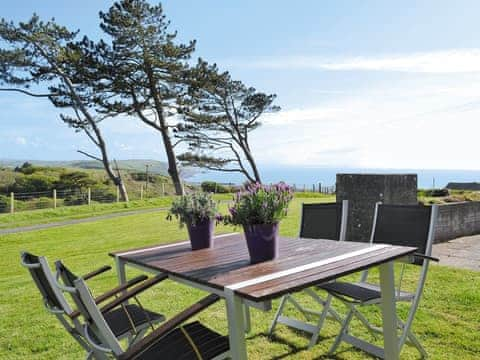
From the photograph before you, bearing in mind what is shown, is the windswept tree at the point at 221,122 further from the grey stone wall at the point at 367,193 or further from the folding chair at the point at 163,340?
the folding chair at the point at 163,340

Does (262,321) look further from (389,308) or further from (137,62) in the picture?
(137,62)

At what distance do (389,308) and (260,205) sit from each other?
850 mm

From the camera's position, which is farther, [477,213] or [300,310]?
[477,213]

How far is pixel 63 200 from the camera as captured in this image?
1755 centimetres

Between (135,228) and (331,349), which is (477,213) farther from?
(135,228)

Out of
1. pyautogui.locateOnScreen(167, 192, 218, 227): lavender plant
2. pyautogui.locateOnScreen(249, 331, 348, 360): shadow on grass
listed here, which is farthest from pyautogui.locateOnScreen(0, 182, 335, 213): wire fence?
pyautogui.locateOnScreen(167, 192, 218, 227): lavender plant

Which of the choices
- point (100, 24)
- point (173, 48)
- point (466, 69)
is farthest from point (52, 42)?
point (466, 69)

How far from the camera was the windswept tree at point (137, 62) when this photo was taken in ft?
52.3

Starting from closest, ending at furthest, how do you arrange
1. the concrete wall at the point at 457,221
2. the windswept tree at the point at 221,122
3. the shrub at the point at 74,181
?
the concrete wall at the point at 457,221, the windswept tree at the point at 221,122, the shrub at the point at 74,181

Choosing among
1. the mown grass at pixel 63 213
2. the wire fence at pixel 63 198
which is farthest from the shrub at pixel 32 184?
the mown grass at pixel 63 213

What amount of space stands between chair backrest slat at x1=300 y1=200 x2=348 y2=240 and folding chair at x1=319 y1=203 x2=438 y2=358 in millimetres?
248

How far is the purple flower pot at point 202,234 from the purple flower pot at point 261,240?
19.4 inches

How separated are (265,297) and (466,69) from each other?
14.7m

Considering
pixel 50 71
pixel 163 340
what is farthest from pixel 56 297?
pixel 50 71
